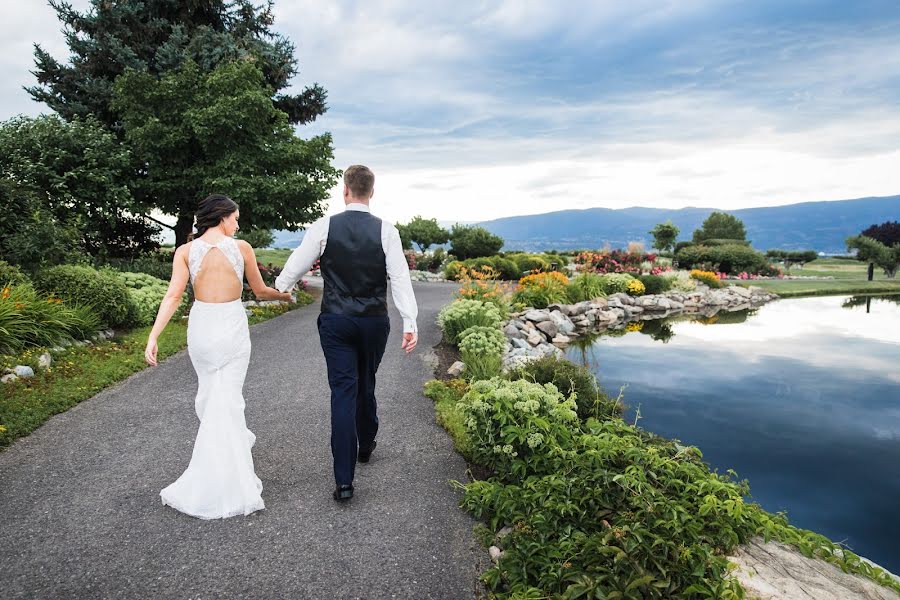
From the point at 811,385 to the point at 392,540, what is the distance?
881 centimetres

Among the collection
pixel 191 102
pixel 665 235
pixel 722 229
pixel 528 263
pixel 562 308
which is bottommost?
pixel 562 308

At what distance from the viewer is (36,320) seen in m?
8.58

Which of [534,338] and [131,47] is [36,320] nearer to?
[534,338]

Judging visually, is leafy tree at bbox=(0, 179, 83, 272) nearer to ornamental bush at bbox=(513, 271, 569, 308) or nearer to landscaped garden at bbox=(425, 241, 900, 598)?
landscaped garden at bbox=(425, 241, 900, 598)

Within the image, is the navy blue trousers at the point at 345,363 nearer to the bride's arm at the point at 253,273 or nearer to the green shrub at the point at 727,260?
the bride's arm at the point at 253,273

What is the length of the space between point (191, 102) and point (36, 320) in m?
9.01

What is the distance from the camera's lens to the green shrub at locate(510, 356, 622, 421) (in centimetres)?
611

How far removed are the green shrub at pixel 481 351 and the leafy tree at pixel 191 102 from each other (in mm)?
8371

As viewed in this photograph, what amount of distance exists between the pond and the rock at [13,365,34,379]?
7912 mm

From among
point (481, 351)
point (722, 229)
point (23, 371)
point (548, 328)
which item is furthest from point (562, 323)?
point (722, 229)

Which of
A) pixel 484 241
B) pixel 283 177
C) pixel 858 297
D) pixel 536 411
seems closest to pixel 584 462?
pixel 536 411

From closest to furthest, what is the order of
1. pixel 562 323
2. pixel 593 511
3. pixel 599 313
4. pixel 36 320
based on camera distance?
pixel 593 511 < pixel 36 320 < pixel 562 323 < pixel 599 313

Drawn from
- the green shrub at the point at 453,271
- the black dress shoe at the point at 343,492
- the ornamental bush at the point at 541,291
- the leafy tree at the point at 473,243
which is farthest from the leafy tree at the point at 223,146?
the leafy tree at the point at 473,243

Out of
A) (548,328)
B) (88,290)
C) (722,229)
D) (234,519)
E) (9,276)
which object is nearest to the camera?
(234,519)
